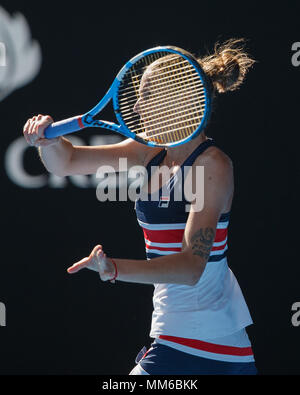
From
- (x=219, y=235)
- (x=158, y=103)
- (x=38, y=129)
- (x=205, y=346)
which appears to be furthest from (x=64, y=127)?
(x=205, y=346)

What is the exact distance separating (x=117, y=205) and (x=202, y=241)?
1.26m

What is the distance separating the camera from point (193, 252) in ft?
5.57

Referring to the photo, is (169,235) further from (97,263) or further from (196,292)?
(97,263)

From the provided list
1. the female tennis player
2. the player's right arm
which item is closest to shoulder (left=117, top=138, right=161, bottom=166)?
the player's right arm

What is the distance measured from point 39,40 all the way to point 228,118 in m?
0.86

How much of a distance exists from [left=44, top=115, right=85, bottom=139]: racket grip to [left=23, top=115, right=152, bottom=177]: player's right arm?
104mm

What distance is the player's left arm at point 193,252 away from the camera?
5.02 ft

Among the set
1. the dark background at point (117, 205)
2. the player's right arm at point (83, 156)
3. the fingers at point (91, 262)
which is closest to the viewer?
the fingers at point (91, 262)

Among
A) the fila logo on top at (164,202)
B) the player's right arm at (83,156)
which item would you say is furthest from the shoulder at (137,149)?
the fila logo on top at (164,202)

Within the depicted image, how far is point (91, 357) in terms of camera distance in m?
3.03

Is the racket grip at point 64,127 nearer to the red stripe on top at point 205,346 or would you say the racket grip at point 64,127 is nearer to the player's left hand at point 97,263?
the player's left hand at point 97,263

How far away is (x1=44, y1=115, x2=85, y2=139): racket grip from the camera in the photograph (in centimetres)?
185

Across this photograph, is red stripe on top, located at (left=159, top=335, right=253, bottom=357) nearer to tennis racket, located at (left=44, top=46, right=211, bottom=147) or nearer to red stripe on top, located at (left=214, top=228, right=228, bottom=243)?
red stripe on top, located at (left=214, top=228, right=228, bottom=243)

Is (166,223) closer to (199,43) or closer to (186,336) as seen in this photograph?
(186,336)
